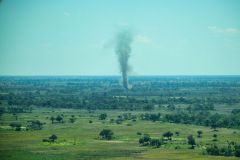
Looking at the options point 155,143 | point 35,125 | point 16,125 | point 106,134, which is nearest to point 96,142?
point 106,134

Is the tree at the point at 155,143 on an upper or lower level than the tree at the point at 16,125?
lower

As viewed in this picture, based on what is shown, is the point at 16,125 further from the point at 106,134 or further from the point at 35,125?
the point at 106,134

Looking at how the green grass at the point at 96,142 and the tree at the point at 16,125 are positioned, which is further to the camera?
the tree at the point at 16,125

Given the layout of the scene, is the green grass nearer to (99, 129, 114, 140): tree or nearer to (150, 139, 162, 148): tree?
(99, 129, 114, 140): tree

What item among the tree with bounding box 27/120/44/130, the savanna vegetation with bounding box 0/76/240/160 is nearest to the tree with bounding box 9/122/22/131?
the savanna vegetation with bounding box 0/76/240/160

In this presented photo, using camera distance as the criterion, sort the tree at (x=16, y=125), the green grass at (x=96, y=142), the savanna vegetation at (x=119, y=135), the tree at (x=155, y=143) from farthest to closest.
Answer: the tree at (x=16, y=125)
the tree at (x=155, y=143)
the savanna vegetation at (x=119, y=135)
the green grass at (x=96, y=142)

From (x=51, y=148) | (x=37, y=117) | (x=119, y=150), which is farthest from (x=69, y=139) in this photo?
(x=37, y=117)

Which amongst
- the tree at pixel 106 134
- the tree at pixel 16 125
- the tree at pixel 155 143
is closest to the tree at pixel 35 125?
the tree at pixel 16 125

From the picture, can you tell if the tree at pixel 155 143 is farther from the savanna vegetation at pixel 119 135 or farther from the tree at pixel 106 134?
the tree at pixel 106 134

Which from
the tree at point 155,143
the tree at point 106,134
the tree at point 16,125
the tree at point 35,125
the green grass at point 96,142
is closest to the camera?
the green grass at point 96,142
